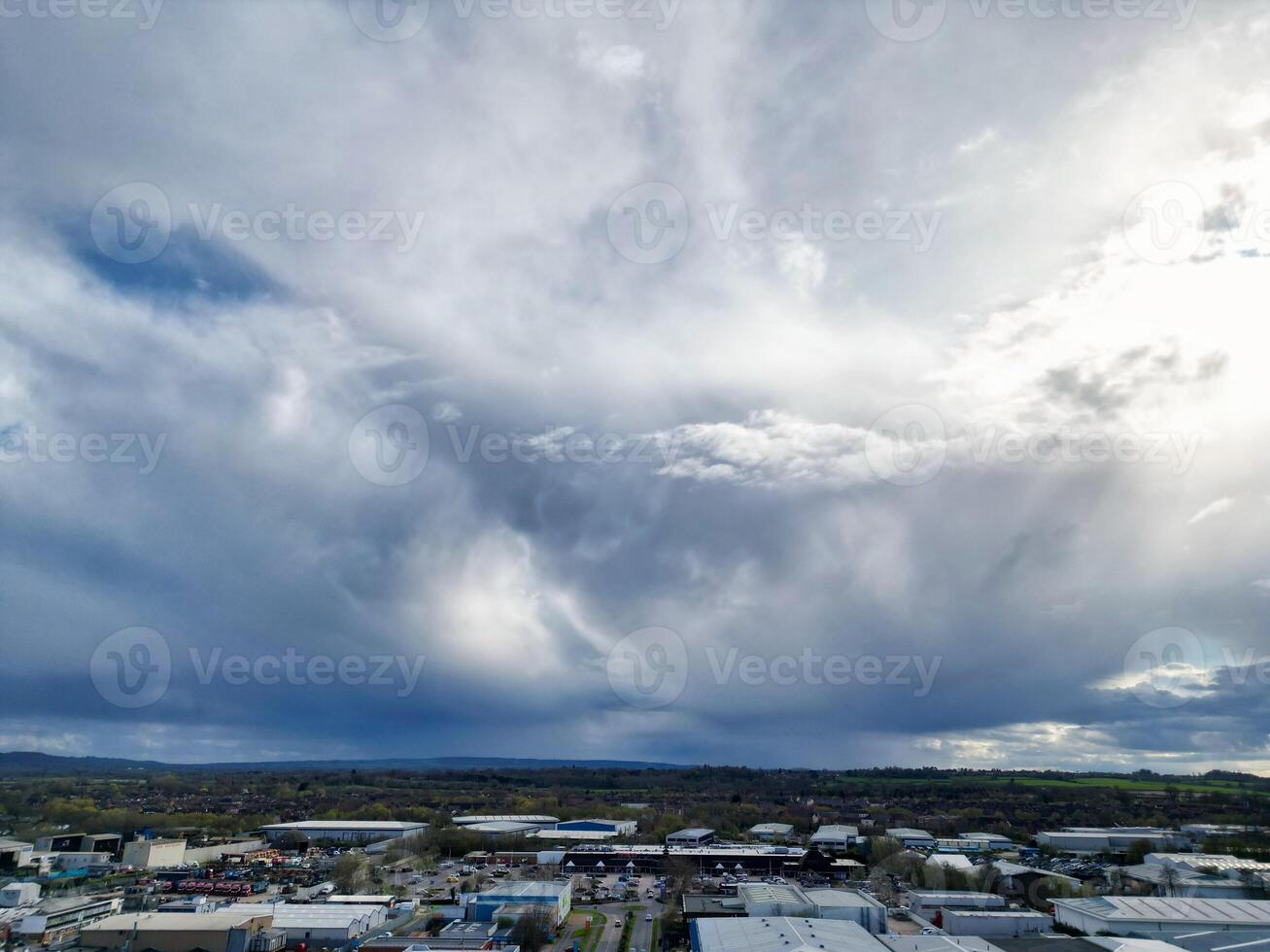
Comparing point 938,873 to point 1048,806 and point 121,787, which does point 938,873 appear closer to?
point 1048,806

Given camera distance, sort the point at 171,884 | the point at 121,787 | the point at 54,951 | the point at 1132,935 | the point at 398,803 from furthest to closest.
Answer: the point at 121,787, the point at 398,803, the point at 171,884, the point at 1132,935, the point at 54,951

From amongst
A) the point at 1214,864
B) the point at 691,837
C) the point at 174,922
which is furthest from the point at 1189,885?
the point at 174,922

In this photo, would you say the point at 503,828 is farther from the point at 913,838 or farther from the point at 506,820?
the point at 913,838

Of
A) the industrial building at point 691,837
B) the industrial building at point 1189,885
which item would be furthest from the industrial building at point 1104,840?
the industrial building at point 691,837

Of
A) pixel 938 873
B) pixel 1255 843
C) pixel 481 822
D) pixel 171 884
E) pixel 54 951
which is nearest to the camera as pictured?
pixel 54 951

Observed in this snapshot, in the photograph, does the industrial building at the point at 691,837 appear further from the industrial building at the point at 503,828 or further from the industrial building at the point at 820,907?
the industrial building at the point at 820,907

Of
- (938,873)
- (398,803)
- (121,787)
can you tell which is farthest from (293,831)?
(121,787)
